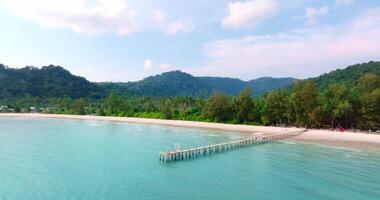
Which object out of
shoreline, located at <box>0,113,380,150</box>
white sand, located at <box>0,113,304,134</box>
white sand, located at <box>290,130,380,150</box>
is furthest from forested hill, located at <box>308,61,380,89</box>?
white sand, located at <box>290,130,380,150</box>

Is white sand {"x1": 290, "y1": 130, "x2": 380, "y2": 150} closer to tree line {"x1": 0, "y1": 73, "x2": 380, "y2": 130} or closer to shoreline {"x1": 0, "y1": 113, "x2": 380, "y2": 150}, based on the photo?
shoreline {"x1": 0, "y1": 113, "x2": 380, "y2": 150}

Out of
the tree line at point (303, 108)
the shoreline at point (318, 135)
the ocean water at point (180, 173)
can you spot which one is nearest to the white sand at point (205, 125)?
the shoreline at point (318, 135)

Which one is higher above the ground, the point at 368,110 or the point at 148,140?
the point at 368,110

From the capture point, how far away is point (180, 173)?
45.6m

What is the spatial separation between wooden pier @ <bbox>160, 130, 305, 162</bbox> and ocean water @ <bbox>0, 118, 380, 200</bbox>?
173cm

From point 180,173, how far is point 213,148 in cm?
1754

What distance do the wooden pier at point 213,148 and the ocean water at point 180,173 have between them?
5.67 ft

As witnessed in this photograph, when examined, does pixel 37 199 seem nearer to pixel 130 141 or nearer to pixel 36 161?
pixel 36 161

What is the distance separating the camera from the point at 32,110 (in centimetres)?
17762

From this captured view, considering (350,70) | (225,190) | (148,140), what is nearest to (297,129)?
(148,140)

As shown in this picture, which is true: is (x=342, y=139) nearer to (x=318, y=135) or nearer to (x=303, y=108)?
(x=318, y=135)

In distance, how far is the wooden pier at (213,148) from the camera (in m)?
53.8

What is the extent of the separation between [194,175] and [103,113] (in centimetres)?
10823

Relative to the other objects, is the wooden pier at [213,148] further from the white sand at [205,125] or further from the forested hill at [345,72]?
the forested hill at [345,72]
